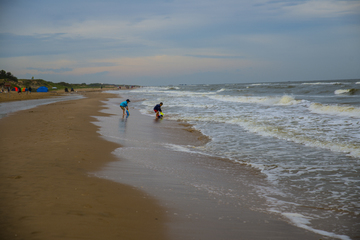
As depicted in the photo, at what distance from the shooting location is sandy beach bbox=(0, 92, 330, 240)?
331 cm

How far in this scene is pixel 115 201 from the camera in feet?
13.8

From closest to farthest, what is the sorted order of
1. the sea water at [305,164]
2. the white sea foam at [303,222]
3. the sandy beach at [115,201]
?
1. the sandy beach at [115,201]
2. the white sea foam at [303,222]
3. the sea water at [305,164]

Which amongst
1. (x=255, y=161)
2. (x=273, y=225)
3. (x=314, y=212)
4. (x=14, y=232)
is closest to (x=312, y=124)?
(x=255, y=161)

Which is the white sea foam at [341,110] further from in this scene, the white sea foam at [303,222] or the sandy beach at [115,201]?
the white sea foam at [303,222]

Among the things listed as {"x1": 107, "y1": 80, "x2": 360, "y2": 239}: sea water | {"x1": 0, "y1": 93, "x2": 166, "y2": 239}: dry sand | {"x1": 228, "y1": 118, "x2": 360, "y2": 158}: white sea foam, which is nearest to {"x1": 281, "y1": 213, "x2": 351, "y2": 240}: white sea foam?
{"x1": 107, "y1": 80, "x2": 360, "y2": 239}: sea water

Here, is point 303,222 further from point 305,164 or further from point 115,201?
point 305,164

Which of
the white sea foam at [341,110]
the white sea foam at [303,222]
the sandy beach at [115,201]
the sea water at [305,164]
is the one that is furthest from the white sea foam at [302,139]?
the white sea foam at [341,110]

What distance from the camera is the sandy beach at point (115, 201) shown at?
3.31m

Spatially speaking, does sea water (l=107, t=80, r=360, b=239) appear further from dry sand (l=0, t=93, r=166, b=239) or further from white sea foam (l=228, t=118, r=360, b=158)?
dry sand (l=0, t=93, r=166, b=239)

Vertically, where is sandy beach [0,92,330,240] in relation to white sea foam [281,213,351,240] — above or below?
above

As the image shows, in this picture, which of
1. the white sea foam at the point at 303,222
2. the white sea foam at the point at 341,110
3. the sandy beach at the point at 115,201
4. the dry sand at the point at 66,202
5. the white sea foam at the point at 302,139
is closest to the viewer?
the dry sand at the point at 66,202

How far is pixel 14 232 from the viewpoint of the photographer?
2992mm

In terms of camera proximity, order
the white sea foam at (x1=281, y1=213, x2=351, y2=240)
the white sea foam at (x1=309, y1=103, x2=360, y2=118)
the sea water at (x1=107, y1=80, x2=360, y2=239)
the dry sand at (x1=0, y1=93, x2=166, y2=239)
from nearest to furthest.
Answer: the dry sand at (x1=0, y1=93, x2=166, y2=239) < the white sea foam at (x1=281, y1=213, x2=351, y2=240) < the sea water at (x1=107, y1=80, x2=360, y2=239) < the white sea foam at (x1=309, y1=103, x2=360, y2=118)

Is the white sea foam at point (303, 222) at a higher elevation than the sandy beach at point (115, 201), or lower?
lower
